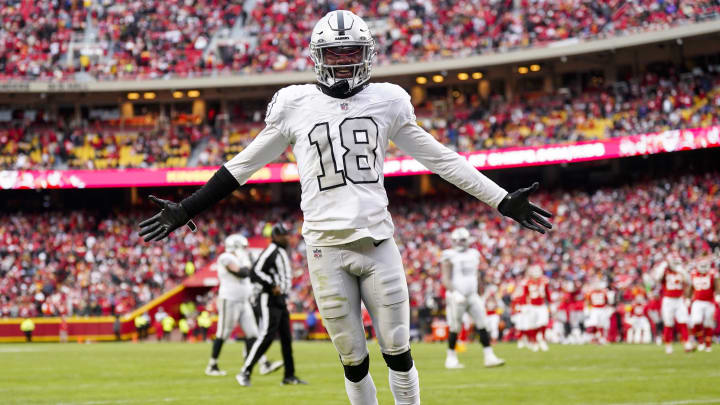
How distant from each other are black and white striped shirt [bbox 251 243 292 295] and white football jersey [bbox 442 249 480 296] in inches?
131

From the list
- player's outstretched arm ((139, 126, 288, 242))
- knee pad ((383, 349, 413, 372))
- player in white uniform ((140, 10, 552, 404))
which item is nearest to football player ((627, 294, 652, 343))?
player in white uniform ((140, 10, 552, 404))

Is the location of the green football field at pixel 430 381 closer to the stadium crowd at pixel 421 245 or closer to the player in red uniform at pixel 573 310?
the player in red uniform at pixel 573 310

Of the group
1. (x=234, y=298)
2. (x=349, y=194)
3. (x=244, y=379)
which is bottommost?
(x=244, y=379)

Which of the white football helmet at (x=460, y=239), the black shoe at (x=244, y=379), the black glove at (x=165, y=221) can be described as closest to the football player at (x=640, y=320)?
the white football helmet at (x=460, y=239)

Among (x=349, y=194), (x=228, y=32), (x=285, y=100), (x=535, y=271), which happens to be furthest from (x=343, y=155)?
(x=228, y=32)

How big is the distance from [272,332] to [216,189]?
7235 millimetres

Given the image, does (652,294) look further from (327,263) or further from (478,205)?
(327,263)

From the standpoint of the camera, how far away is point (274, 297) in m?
13.0

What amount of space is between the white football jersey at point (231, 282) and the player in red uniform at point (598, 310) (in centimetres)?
1174

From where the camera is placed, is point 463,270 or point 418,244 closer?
point 463,270

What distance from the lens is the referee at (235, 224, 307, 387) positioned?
12.6 meters

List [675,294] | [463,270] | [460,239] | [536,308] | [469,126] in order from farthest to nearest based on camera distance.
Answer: [469,126], [536,308], [675,294], [460,239], [463,270]

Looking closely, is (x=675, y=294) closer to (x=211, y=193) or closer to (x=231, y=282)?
(x=231, y=282)

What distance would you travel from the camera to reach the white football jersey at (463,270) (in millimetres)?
15445
